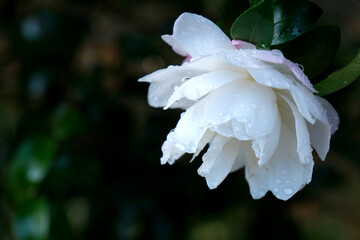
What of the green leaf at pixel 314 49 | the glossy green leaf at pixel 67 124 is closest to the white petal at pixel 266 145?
the green leaf at pixel 314 49

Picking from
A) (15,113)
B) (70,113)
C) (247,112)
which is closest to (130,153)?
(70,113)

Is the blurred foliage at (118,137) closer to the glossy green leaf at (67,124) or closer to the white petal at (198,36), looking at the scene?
the glossy green leaf at (67,124)

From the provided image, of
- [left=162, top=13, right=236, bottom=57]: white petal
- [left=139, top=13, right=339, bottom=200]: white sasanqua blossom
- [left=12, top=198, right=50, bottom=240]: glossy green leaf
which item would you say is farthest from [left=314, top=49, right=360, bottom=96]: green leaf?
[left=12, top=198, right=50, bottom=240]: glossy green leaf

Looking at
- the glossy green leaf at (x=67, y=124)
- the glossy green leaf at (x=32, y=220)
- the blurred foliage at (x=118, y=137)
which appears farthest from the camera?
the blurred foliage at (x=118, y=137)

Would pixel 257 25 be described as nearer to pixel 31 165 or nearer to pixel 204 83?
pixel 204 83

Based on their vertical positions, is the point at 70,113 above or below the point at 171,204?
above

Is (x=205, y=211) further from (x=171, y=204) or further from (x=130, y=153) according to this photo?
(x=130, y=153)
